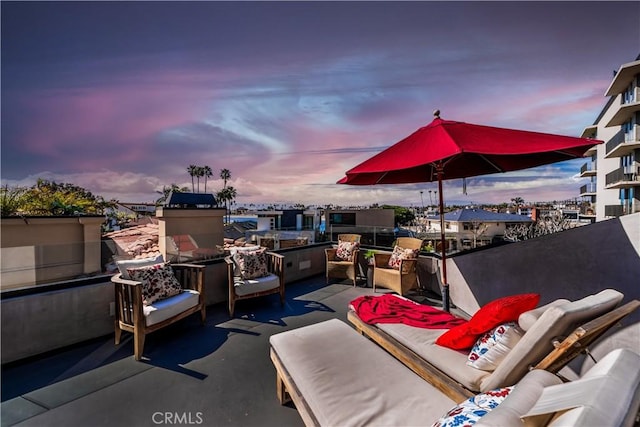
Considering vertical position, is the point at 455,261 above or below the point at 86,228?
below

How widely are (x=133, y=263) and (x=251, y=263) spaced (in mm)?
1464

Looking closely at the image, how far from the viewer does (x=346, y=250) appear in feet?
18.0

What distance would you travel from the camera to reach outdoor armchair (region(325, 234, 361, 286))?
5.18 meters

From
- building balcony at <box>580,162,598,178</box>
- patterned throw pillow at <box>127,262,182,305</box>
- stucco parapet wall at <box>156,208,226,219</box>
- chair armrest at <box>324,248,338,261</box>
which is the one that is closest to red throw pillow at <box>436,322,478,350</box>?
patterned throw pillow at <box>127,262,182,305</box>

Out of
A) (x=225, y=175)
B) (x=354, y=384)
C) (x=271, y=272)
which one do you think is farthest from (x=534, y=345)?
(x=225, y=175)

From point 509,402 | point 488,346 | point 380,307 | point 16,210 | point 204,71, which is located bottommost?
point 380,307

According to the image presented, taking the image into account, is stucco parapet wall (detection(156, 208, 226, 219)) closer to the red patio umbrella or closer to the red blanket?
the red patio umbrella

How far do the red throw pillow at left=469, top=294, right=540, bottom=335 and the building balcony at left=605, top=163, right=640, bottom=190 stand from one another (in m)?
22.3

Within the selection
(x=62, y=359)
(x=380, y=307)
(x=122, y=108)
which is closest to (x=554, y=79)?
(x=380, y=307)

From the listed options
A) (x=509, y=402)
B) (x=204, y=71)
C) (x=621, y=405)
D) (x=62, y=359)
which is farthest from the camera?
(x=204, y=71)

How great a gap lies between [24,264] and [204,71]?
183 inches

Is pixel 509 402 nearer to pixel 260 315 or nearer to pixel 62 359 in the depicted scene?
pixel 260 315

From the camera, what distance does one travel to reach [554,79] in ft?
16.3

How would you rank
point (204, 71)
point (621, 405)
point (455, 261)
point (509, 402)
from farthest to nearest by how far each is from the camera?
point (204, 71)
point (455, 261)
point (509, 402)
point (621, 405)
